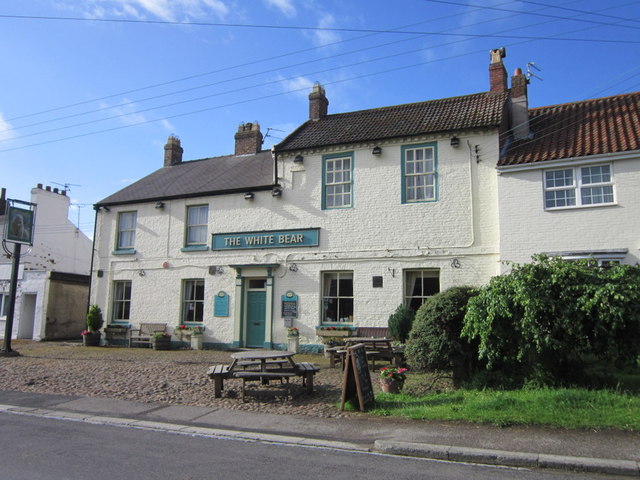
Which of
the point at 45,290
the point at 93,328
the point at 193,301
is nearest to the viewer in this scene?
the point at 193,301

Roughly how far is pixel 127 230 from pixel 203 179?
12.8ft

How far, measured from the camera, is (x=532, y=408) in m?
7.52

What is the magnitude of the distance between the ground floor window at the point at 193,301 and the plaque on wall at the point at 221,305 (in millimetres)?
868

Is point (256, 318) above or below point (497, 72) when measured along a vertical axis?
below

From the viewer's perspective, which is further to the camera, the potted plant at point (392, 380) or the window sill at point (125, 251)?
the window sill at point (125, 251)

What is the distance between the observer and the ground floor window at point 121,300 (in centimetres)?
2061

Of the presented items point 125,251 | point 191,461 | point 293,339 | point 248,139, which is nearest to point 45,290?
point 125,251

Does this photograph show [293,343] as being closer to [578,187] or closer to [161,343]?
[161,343]

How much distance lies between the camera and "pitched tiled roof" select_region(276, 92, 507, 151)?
15938 mm

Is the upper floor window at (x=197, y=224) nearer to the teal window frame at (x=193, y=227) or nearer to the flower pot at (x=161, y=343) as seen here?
the teal window frame at (x=193, y=227)

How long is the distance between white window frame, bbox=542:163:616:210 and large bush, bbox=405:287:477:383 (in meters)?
5.77

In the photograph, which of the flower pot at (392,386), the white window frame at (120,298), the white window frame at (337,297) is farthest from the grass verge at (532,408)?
the white window frame at (120,298)

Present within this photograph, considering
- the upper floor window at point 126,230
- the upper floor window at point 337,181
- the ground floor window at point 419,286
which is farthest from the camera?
the upper floor window at point 126,230

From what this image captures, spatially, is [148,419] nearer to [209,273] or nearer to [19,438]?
[19,438]
